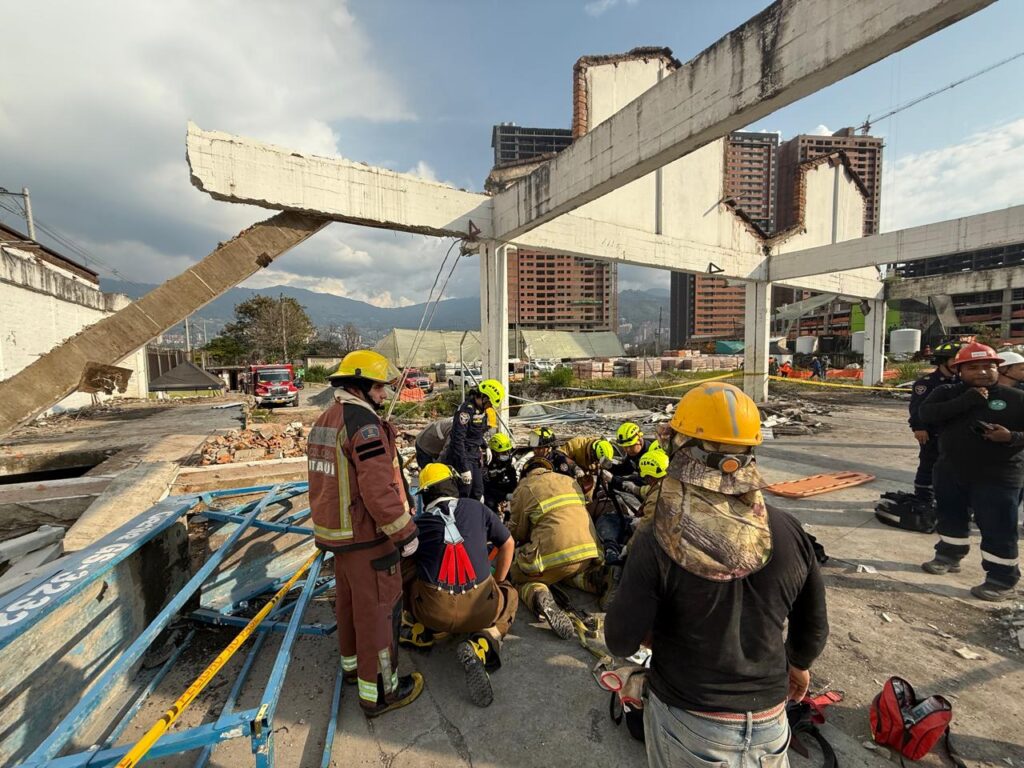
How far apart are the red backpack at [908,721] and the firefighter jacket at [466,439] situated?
3.24 metres

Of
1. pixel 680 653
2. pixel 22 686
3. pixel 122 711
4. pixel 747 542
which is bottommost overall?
pixel 122 711

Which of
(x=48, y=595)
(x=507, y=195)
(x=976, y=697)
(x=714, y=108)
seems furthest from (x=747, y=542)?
(x=507, y=195)

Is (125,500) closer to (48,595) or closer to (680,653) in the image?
(48,595)

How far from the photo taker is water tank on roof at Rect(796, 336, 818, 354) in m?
32.3

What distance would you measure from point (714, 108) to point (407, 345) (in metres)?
34.3

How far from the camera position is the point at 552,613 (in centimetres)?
297

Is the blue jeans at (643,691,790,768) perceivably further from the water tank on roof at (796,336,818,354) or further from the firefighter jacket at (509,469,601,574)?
the water tank on roof at (796,336,818,354)

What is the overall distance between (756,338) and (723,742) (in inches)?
488

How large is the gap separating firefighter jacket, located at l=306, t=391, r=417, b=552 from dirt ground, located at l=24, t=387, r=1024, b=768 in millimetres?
928

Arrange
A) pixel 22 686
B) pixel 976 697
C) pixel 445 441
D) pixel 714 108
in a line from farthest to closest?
1. pixel 445 441
2. pixel 714 108
3. pixel 976 697
4. pixel 22 686

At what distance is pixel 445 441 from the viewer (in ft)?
16.5

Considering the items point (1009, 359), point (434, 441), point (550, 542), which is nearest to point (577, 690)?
point (550, 542)

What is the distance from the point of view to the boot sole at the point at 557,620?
9.51ft

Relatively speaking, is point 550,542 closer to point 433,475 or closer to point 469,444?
point 433,475
